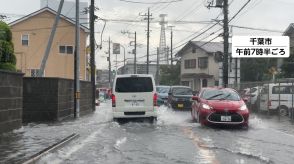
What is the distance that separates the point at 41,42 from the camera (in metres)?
50.8

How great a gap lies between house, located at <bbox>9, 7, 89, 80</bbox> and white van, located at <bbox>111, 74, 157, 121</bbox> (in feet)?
98.8

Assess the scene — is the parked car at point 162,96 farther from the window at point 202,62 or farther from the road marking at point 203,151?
the road marking at point 203,151

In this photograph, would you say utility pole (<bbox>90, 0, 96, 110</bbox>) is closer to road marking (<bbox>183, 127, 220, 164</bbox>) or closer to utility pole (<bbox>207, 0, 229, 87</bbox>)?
utility pole (<bbox>207, 0, 229, 87</bbox>)

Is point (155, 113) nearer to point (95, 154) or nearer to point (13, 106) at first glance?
point (13, 106)

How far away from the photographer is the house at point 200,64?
68312mm

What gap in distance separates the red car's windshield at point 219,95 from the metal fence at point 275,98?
458 cm

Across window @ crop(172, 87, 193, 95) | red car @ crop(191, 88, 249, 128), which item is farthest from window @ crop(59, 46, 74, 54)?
red car @ crop(191, 88, 249, 128)

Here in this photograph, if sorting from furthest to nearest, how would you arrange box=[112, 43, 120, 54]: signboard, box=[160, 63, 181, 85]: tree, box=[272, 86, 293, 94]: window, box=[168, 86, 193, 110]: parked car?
box=[112, 43, 120, 54]: signboard → box=[160, 63, 181, 85]: tree → box=[168, 86, 193, 110]: parked car → box=[272, 86, 293, 94]: window

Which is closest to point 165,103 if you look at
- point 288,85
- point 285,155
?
point 288,85

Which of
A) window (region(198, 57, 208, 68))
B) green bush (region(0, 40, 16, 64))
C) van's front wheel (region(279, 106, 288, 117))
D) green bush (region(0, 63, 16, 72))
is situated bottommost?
van's front wheel (region(279, 106, 288, 117))

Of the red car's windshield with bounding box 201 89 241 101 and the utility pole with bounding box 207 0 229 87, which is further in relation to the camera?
the utility pole with bounding box 207 0 229 87

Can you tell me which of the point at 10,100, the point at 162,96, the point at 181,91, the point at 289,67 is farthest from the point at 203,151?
the point at 289,67

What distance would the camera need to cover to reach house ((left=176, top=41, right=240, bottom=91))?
68.3 metres

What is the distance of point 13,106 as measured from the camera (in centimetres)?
1650
